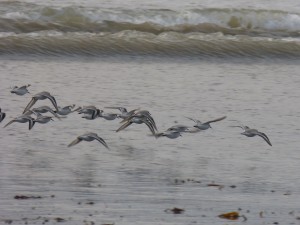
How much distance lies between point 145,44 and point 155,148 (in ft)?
21.1

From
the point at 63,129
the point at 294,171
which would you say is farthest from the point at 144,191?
the point at 63,129

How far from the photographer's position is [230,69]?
16297 mm

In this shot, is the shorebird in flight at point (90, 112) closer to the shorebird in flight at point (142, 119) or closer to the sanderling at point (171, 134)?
the shorebird in flight at point (142, 119)

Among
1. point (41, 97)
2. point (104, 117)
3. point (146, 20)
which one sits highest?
point (146, 20)

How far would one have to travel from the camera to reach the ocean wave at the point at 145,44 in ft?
56.4

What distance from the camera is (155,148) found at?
37.9 ft


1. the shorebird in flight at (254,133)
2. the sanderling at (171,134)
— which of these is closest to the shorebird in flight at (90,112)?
Answer: the sanderling at (171,134)

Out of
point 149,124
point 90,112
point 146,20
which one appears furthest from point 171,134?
point 146,20

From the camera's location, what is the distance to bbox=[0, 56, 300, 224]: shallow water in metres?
9.05

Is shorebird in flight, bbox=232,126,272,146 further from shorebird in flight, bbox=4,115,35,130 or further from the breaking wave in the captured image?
the breaking wave

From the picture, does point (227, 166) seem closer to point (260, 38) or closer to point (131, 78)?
point (131, 78)

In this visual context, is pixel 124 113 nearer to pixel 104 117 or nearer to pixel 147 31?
pixel 104 117

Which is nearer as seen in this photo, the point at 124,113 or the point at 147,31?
the point at 124,113

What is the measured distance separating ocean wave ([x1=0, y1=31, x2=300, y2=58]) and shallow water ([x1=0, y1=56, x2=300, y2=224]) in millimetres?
500
